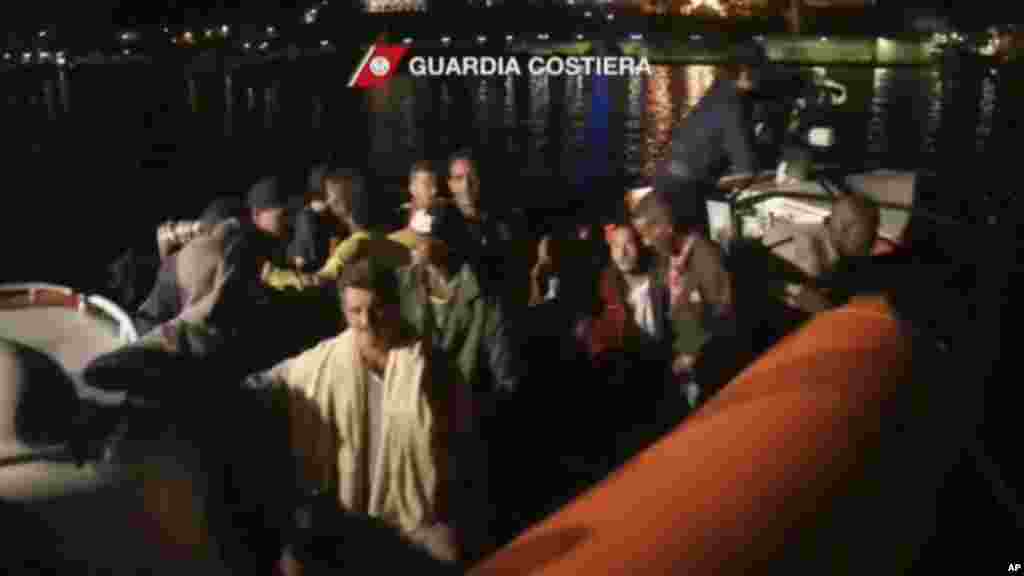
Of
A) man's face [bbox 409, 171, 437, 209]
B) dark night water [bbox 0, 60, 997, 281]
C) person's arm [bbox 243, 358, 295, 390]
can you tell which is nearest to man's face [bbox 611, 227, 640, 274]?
man's face [bbox 409, 171, 437, 209]

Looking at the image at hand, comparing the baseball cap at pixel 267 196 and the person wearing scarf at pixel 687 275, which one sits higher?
the baseball cap at pixel 267 196

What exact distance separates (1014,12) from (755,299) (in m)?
16.4

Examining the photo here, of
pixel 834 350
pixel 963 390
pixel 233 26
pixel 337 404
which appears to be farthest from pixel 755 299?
pixel 233 26

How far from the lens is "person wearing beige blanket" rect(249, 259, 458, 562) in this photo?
3264mm

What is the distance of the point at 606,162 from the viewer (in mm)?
31406

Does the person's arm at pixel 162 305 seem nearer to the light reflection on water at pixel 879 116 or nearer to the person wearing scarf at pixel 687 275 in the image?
the person wearing scarf at pixel 687 275

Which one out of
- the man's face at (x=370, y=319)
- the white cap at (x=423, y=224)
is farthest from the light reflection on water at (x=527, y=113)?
the man's face at (x=370, y=319)

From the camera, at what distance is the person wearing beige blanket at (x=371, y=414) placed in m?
3.26

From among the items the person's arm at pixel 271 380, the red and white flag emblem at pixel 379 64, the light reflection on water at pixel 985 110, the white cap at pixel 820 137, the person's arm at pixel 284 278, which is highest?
the person's arm at pixel 271 380

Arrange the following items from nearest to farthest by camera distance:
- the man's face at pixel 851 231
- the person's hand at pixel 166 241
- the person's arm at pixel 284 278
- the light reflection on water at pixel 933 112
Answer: the man's face at pixel 851 231 → the person's hand at pixel 166 241 → the person's arm at pixel 284 278 → the light reflection on water at pixel 933 112

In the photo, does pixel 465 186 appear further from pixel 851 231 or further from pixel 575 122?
pixel 575 122

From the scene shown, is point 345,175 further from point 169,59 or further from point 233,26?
point 169,59

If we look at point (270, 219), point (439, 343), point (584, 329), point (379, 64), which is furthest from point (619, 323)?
point (379, 64)

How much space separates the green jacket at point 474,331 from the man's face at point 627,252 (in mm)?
881
